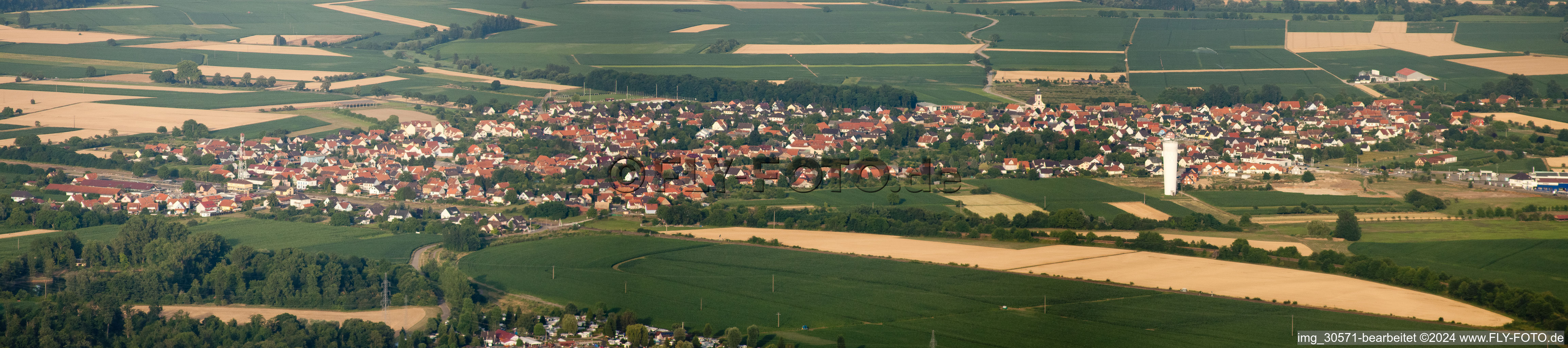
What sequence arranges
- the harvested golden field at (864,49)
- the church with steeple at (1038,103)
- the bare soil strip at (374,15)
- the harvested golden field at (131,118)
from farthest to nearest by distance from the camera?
the bare soil strip at (374,15), the harvested golden field at (864,49), the church with steeple at (1038,103), the harvested golden field at (131,118)

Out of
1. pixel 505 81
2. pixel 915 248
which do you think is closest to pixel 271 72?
pixel 505 81

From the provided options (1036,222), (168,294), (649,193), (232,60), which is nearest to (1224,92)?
(1036,222)

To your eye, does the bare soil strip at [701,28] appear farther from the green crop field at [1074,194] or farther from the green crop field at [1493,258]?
the green crop field at [1493,258]

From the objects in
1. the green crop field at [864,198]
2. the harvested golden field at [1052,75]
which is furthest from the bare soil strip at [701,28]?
the green crop field at [864,198]

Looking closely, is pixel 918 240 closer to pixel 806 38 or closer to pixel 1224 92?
pixel 1224 92

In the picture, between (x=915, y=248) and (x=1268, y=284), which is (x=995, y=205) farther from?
(x=1268, y=284)
